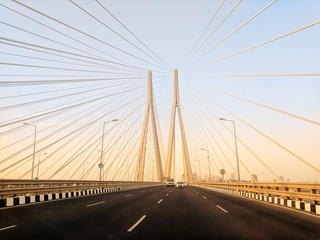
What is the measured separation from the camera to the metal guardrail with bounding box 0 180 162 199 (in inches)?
669

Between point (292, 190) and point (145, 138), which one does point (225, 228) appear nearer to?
point (292, 190)

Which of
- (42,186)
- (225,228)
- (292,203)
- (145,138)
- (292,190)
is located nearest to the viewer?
(225,228)

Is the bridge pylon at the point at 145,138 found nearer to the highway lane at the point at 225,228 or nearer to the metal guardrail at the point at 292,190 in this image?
the metal guardrail at the point at 292,190

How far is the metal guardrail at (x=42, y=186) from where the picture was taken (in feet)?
55.8

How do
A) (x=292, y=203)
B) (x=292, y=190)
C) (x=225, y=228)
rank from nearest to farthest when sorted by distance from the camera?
(x=225, y=228), (x=292, y=203), (x=292, y=190)

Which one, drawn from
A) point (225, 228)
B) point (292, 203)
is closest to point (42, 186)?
point (292, 203)

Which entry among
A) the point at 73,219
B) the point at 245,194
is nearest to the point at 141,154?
the point at 245,194

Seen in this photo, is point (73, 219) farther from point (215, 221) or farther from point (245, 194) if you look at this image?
point (245, 194)

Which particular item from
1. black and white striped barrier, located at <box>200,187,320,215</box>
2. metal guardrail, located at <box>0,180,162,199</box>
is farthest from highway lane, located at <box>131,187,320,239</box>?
metal guardrail, located at <box>0,180,162,199</box>

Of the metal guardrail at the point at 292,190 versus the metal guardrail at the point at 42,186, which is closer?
the metal guardrail at the point at 292,190

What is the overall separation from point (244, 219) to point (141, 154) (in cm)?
3743

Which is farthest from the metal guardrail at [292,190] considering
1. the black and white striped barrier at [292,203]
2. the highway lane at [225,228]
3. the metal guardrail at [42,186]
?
the metal guardrail at [42,186]

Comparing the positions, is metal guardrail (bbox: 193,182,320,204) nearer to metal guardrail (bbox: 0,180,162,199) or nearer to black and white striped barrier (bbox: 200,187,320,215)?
black and white striped barrier (bbox: 200,187,320,215)

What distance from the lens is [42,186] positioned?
22.2m
